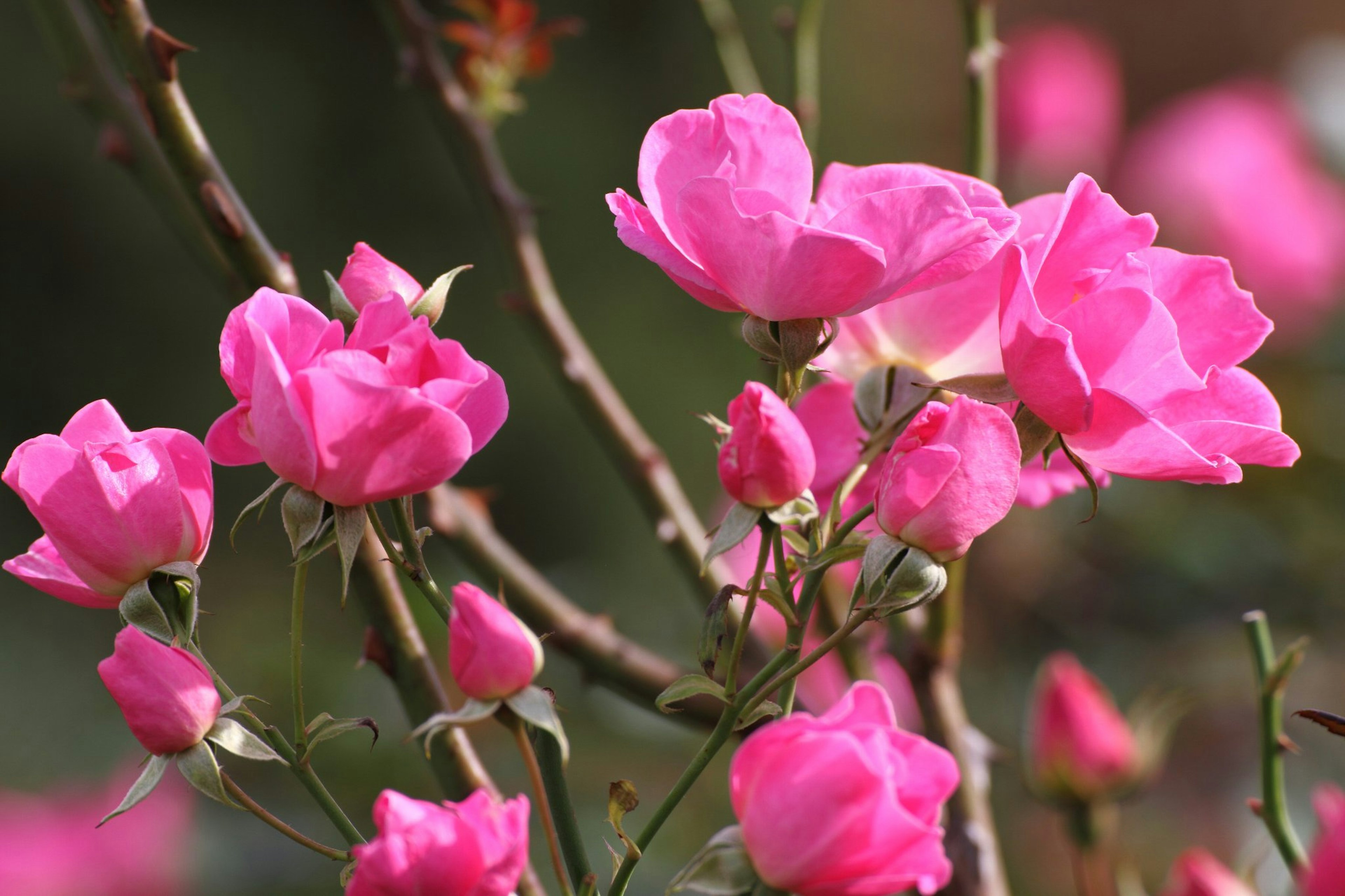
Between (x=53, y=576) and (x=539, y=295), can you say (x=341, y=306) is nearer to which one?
(x=53, y=576)

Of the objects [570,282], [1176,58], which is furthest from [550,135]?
[1176,58]

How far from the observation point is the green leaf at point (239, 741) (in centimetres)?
28

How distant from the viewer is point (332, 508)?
0.92 feet

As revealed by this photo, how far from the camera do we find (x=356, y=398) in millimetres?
255

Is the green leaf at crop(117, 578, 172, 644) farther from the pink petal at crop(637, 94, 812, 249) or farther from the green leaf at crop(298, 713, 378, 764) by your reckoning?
the pink petal at crop(637, 94, 812, 249)

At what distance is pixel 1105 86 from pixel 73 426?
143cm

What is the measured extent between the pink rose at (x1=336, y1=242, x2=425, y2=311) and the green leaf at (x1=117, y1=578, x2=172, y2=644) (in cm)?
9

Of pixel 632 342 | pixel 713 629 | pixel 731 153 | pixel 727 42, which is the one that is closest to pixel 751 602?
pixel 713 629

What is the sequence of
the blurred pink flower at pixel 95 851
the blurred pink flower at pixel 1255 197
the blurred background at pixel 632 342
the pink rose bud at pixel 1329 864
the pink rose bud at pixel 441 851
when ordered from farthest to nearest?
1. the blurred pink flower at pixel 1255 197
2. the blurred background at pixel 632 342
3. the blurred pink flower at pixel 95 851
4. the pink rose bud at pixel 1329 864
5. the pink rose bud at pixel 441 851

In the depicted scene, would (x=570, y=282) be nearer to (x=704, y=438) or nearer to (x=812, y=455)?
A: (x=704, y=438)

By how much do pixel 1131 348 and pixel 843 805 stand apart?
5.2 inches

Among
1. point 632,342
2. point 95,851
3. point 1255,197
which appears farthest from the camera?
point 632,342

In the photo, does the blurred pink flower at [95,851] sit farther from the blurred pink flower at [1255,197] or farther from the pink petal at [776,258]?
the blurred pink flower at [1255,197]

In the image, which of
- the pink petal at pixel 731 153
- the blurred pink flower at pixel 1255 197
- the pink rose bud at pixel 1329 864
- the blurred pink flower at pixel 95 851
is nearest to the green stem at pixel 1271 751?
the pink rose bud at pixel 1329 864
